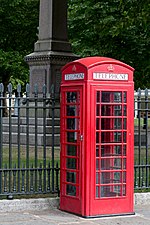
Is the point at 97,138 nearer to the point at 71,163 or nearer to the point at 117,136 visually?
the point at 117,136

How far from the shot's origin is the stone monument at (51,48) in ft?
56.7

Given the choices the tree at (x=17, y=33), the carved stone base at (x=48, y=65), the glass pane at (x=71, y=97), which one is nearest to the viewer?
the glass pane at (x=71, y=97)

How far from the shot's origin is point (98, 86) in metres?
8.59

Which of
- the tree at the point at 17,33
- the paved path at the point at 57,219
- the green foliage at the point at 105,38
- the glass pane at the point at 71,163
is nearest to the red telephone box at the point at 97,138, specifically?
the glass pane at the point at 71,163

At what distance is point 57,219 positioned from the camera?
8609mm

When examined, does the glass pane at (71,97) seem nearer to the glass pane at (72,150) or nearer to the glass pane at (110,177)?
the glass pane at (72,150)

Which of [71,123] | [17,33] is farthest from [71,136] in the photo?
[17,33]

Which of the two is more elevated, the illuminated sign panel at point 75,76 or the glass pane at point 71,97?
the illuminated sign panel at point 75,76

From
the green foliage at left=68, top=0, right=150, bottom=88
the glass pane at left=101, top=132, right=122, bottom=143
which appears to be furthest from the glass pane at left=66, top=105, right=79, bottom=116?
the green foliage at left=68, top=0, right=150, bottom=88

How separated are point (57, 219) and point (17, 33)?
2800 cm

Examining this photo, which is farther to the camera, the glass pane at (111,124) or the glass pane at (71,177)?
the glass pane at (71,177)

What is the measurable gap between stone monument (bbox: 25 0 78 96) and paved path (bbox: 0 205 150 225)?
8.57m

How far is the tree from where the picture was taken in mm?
34219

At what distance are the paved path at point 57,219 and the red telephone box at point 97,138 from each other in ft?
0.43
